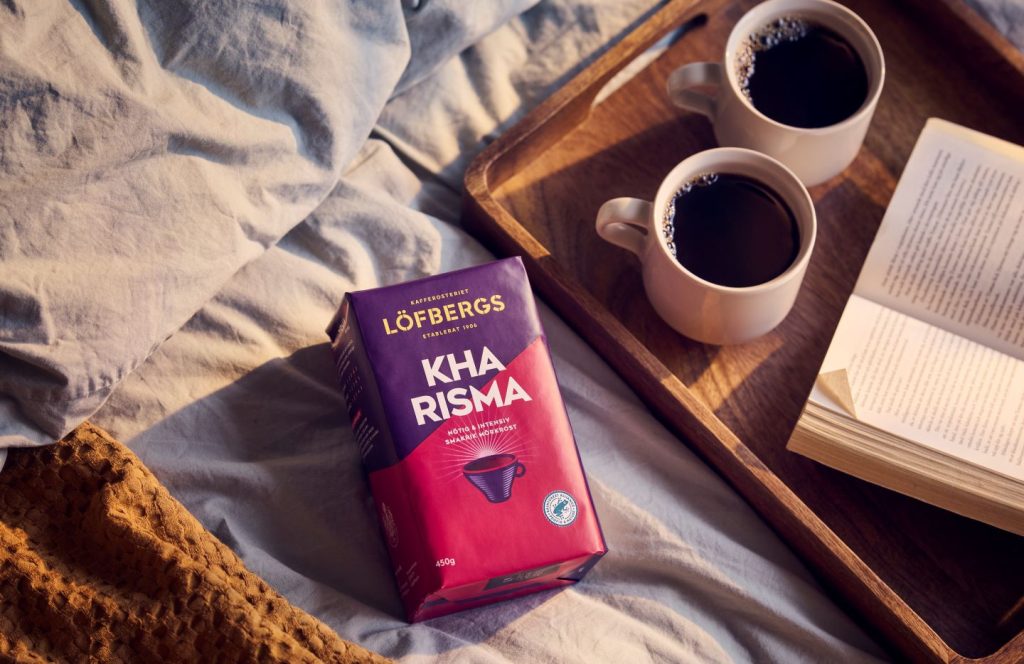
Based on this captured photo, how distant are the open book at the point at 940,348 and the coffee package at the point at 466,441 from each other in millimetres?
199

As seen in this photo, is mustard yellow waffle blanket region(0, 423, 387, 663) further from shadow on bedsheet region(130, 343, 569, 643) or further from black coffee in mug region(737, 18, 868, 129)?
black coffee in mug region(737, 18, 868, 129)

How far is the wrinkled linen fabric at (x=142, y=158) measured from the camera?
0.68 metres

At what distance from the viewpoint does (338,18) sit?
0.78 meters

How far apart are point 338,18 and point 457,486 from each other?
0.37m

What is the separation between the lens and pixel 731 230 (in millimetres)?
774

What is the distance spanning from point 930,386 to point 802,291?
5.1 inches

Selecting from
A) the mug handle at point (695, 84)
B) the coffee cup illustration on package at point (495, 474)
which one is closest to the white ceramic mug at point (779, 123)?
the mug handle at point (695, 84)

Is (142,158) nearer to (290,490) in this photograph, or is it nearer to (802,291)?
(290,490)

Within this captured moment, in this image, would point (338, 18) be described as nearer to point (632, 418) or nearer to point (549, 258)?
point (549, 258)

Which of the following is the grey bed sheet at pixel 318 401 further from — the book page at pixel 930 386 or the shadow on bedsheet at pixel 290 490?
the book page at pixel 930 386

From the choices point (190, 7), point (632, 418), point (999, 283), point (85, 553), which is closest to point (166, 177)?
point (190, 7)

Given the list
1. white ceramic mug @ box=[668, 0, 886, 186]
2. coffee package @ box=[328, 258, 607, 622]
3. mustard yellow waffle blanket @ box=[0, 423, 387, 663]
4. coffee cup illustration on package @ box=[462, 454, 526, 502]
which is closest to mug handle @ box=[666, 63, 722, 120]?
white ceramic mug @ box=[668, 0, 886, 186]

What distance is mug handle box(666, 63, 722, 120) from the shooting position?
830 millimetres

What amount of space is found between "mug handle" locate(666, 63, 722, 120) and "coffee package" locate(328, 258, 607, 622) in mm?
230
